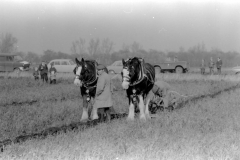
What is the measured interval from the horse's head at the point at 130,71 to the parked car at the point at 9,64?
3065 cm

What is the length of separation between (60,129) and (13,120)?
2445mm

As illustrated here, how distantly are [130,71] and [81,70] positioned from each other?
131 cm

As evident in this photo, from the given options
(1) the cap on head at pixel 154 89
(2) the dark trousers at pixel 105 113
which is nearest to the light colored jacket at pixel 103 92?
(2) the dark trousers at pixel 105 113

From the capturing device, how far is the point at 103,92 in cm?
1049

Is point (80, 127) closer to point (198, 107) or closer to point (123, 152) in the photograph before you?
point (123, 152)

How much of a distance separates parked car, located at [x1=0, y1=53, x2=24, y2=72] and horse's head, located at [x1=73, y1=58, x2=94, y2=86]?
98.6 ft

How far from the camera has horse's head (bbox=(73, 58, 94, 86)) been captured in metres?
10.6

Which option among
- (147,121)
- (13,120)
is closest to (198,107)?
(147,121)

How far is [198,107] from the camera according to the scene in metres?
13.5

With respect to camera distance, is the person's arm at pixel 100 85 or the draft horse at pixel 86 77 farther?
the draft horse at pixel 86 77

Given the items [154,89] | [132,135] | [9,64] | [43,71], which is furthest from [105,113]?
[9,64]

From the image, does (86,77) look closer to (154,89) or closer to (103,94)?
(103,94)

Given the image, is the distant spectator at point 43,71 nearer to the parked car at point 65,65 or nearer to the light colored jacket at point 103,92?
the parked car at point 65,65

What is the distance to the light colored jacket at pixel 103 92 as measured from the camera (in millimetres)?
10453
